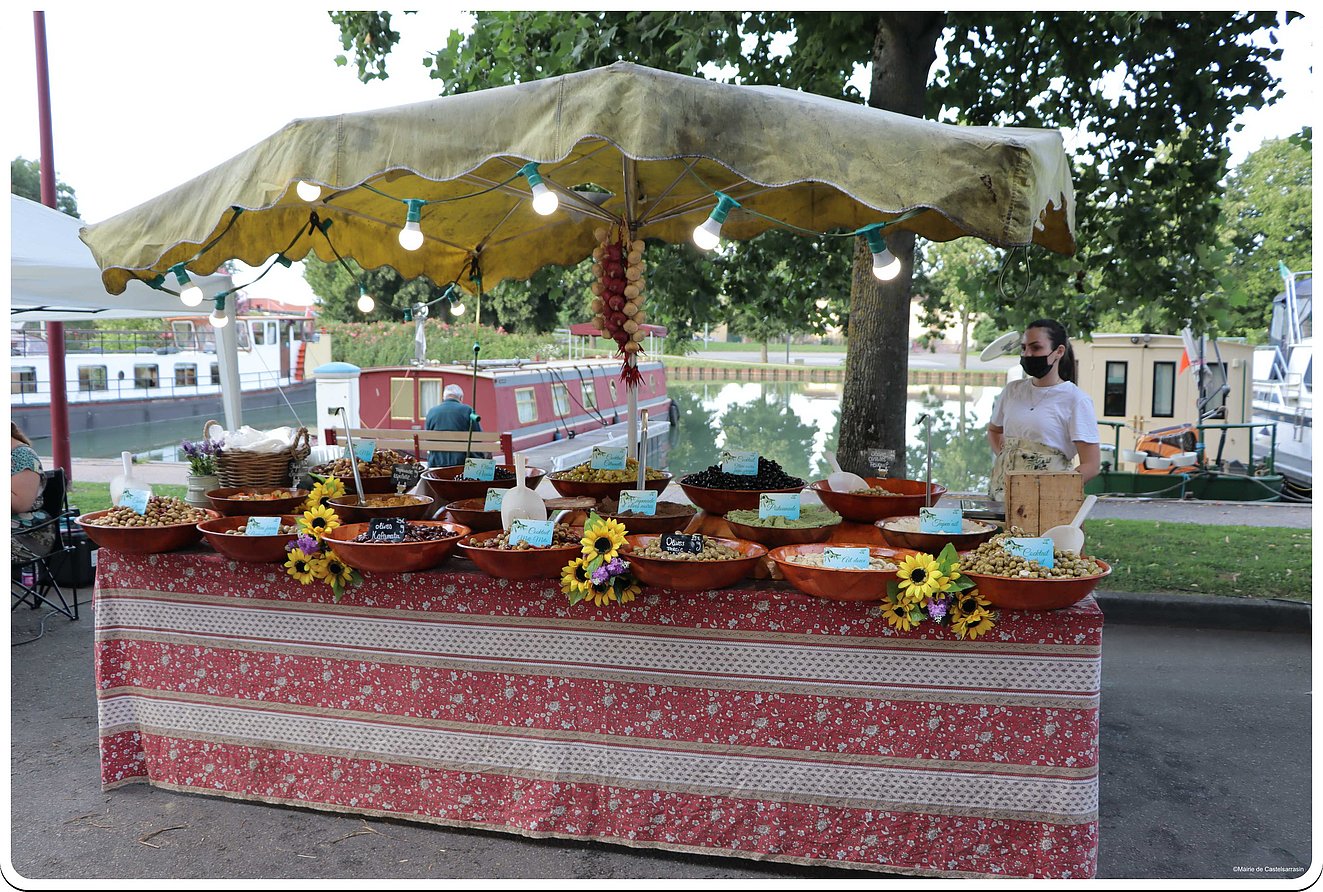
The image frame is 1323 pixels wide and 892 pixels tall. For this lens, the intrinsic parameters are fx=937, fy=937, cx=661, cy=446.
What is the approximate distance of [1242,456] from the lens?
14844 millimetres

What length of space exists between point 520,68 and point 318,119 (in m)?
4.60

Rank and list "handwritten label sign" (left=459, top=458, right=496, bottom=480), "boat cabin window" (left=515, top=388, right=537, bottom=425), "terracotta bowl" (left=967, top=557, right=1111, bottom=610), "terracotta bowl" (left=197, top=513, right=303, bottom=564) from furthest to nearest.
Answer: "boat cabin window" (left=515, top=388, right=537, bottom=425)
"handwritten label sign" (left=459, top=458, right=496, bottom=480)
"terracotta bowl" (left=197, top=513, right=303, bottom=564)
"terracotta bowl" (left=967, top=557, right=1111, bottom=610)

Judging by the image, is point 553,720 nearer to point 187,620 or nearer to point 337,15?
point 187,620

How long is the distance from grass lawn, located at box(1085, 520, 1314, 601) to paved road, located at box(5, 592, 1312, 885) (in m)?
1.93

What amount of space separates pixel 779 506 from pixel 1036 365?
1716mm

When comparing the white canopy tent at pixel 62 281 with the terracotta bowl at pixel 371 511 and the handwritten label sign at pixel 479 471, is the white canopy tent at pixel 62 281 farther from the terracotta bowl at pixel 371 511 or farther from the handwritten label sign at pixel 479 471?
the terracotta bowl at pixel 371 511

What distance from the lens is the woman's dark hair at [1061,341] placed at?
4328 mm

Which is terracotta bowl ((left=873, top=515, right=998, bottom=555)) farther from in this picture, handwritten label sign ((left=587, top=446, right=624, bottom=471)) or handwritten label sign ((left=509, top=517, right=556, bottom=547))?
handwritten label sign ((left=587, top=446, right=624, bottom=471))

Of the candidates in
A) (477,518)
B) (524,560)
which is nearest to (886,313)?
(477,518)

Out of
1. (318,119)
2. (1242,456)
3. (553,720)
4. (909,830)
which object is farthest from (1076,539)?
(1242,456)

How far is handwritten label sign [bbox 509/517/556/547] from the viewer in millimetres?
3166

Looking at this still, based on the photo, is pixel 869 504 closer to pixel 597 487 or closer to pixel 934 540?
pixel 934 540

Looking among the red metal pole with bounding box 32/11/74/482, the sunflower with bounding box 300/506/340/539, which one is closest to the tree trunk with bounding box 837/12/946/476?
the sunflower with bounding box 300/506/340/539

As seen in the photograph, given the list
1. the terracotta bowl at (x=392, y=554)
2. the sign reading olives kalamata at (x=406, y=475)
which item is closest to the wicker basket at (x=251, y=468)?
the sign reading olives kalamata at (x=406, y=475)
